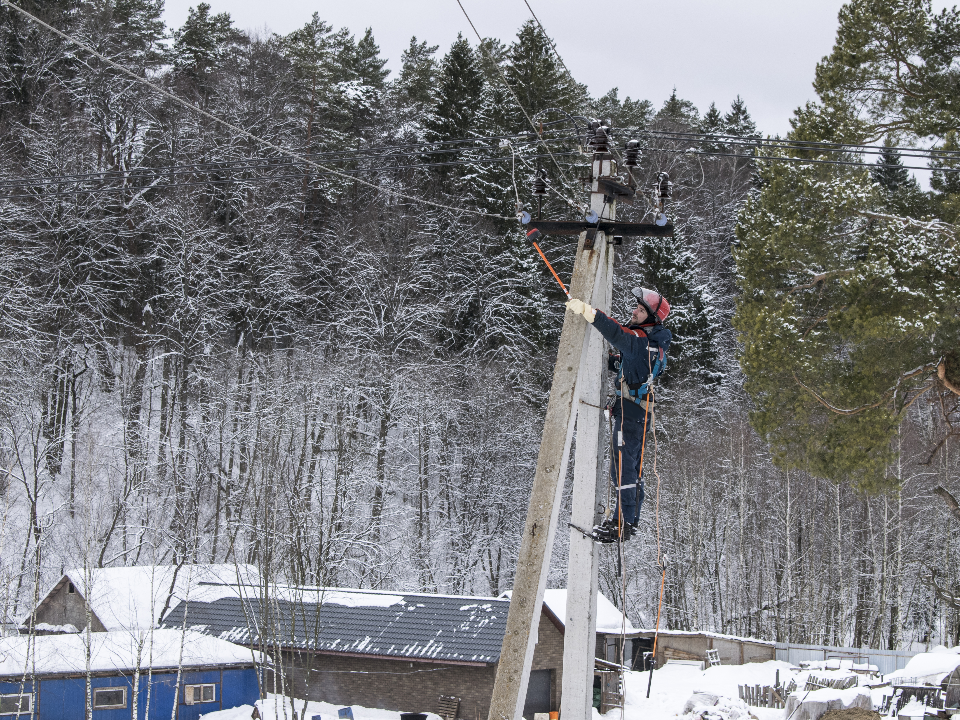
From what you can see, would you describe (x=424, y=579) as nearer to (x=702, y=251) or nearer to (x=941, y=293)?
(x=702, y=251)

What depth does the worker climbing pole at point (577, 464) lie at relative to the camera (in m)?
5.21

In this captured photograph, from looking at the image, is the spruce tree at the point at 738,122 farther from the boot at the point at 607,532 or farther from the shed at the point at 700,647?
the boot at the point at 607,532

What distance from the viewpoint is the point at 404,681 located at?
2439 cm

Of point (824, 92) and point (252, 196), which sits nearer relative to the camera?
point (824, 92)

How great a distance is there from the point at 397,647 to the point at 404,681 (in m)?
1.01

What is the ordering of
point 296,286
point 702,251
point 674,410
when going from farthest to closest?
point 702,251, point 296,286, point 674,410

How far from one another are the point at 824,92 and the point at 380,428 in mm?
23198

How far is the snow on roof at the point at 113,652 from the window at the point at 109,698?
0.51 meters

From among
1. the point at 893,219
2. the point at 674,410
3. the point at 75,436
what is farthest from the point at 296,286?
the point at 893,219

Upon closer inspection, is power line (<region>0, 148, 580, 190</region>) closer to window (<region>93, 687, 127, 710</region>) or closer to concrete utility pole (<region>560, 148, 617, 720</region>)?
concrete utility pole (<region>560, 148, 617, 720</region>)

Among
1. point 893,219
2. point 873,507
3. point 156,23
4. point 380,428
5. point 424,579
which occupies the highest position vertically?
point 156,23

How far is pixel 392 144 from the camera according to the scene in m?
38.2

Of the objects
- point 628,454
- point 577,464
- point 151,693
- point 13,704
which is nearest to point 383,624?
point 151,693

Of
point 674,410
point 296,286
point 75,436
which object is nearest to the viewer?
Answer: point 75,436
